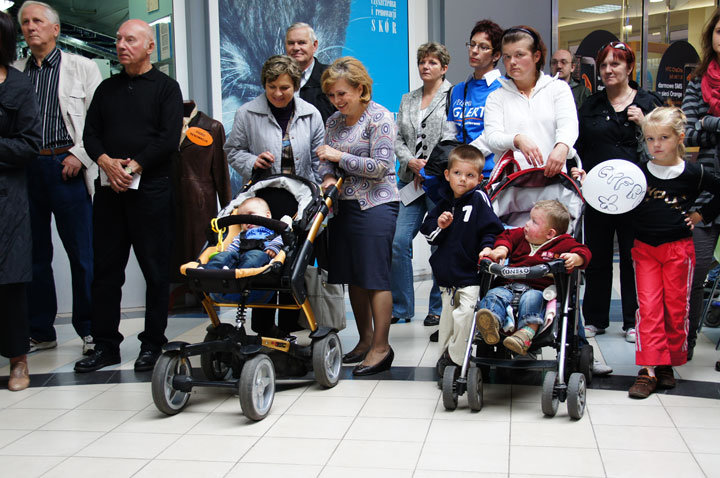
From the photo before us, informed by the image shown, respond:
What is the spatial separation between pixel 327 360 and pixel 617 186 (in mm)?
1596

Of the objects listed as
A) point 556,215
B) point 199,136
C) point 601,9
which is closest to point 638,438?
point 556,215

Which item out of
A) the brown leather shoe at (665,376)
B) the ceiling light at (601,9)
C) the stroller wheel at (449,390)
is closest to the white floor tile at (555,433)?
the stroller wheel at (449,390)

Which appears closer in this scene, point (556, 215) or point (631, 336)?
point (556, 215)

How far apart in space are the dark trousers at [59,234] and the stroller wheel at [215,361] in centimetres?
128

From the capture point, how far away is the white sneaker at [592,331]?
4.78 meters

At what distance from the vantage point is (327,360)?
3.83 meters

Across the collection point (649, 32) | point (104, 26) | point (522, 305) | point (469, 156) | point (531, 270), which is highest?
point (649, 32)

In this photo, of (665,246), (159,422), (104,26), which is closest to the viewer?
(159,422)

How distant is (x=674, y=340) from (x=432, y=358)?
1.33m

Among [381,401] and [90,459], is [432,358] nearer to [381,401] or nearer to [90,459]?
[381,401]

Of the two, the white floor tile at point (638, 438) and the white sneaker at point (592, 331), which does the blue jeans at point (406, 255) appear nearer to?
the white sneaker at point (592, 331)

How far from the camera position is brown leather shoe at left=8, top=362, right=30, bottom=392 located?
4059 millimetres

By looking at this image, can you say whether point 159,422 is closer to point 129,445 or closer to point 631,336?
point 129,445

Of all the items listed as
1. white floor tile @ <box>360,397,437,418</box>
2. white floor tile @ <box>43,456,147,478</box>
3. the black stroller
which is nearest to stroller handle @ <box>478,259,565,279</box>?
the black stroller
